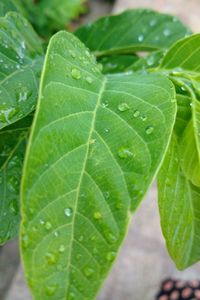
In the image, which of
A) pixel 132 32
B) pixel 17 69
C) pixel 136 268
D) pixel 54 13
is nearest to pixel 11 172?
pixel 17 69

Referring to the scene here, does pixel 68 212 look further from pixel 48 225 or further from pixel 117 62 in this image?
pixel 117 62

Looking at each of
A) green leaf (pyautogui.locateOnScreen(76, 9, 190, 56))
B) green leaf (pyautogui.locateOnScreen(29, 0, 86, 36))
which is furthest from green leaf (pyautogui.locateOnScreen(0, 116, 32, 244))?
green leaf (pyautogui.locateOnScreen(29, 0, 86, 36))

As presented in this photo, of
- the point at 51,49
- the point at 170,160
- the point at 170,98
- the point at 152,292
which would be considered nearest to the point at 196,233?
the point at 170,160

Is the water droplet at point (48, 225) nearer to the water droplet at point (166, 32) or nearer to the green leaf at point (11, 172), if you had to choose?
the green leaf at point (11, 172)

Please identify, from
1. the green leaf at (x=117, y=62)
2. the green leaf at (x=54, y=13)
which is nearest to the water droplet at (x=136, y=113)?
the green leaf at (x=117, y=62)

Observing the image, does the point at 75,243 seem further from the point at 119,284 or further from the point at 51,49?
the point at 119,284
